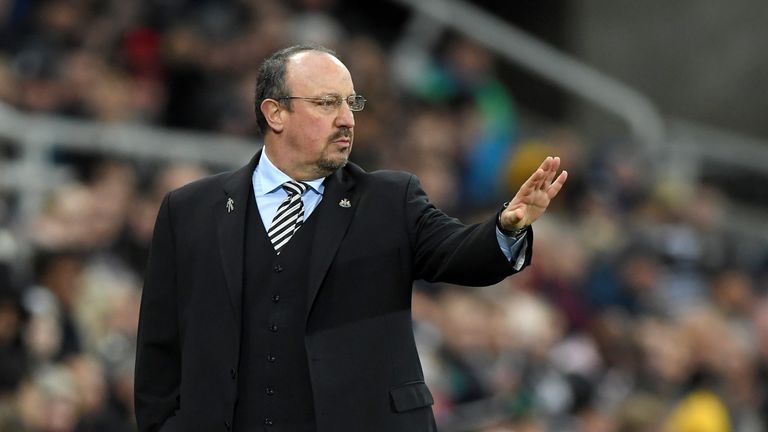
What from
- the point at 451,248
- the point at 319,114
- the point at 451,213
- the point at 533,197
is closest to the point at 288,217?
the point at 319,114

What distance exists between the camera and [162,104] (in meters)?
11.6

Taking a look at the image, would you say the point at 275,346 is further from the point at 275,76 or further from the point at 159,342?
the point at 275,76

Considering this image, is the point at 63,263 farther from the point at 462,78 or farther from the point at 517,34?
the point at 517,34

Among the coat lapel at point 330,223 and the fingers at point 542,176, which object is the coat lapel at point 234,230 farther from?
the fingers at point 542,176

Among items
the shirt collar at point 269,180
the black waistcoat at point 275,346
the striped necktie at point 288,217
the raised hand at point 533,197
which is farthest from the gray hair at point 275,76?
the raised hand at point 533,197

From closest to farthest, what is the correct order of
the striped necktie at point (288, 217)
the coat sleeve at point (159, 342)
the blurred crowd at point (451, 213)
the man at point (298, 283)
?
the man at point (298, 283) → the striped necktie at point (288, 217) → the coat sleeve at point (159, 342) → the blurred crowd at point (451, 213)

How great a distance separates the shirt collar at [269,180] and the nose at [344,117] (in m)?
0.22

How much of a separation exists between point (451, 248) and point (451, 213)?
742 centimetres

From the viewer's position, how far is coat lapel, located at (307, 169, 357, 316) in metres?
4.83

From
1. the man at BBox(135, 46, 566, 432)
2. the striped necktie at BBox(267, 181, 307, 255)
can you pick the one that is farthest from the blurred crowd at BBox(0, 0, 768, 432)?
the striped necktie at BBox(267, 181, 307, 255)

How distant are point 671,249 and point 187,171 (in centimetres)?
467

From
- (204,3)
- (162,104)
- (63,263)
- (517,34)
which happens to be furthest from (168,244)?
(517,34)

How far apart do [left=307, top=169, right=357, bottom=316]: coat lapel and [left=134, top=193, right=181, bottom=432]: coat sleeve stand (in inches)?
18.8

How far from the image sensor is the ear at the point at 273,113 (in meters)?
5.01
